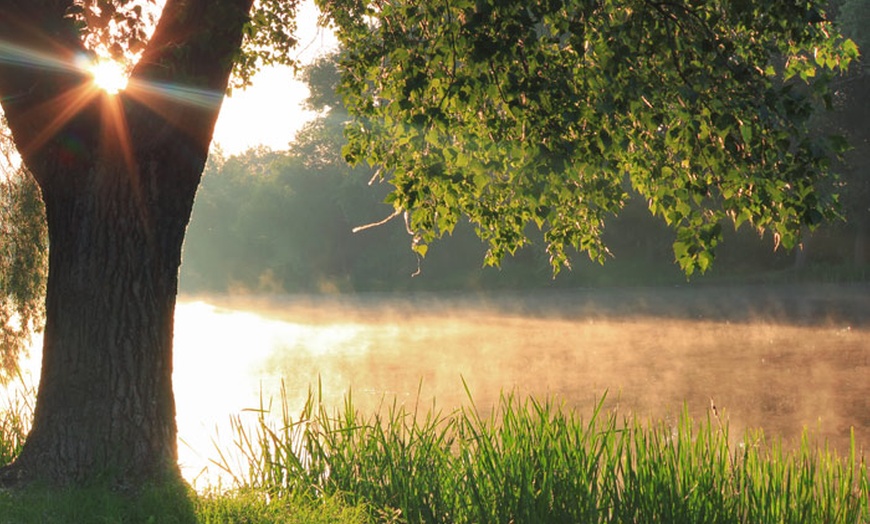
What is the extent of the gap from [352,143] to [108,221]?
1.96 metres

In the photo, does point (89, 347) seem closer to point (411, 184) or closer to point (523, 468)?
point (411, 184)

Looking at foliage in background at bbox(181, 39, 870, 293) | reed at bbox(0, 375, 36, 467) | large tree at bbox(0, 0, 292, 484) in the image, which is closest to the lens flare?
large tree at bbox(0, 0, 292, 484)

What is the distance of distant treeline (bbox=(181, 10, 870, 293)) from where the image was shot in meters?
37.0

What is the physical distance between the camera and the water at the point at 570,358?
14.3 metres

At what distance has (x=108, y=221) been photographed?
7.50 metres

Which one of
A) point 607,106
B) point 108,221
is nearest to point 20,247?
point 108,221

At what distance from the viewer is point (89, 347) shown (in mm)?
7469

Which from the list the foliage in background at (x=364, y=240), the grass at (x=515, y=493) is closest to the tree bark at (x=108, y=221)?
the grass at (x=515, y=493)

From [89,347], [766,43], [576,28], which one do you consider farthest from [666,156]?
[89,347]

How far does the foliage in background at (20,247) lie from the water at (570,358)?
2.11 meters

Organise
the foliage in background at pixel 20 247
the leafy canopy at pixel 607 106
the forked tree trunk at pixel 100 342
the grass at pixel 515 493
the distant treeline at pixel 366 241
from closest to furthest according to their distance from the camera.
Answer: the leafy canopy at pixel 607 106 → the grass at pixel 515 493 → the forked tree trunk at pixel 100 342 → the foliage in background at pixel 20 247 → the distant treeline at pixel 366 241

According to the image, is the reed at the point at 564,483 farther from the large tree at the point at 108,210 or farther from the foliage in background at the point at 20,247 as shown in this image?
the foliage in background at the point at 20,247

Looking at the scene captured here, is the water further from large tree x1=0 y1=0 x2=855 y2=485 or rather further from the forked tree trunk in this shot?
large tree x1=0 y1=0 x2=855 y2=485

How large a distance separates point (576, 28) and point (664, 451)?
9.59 ft
